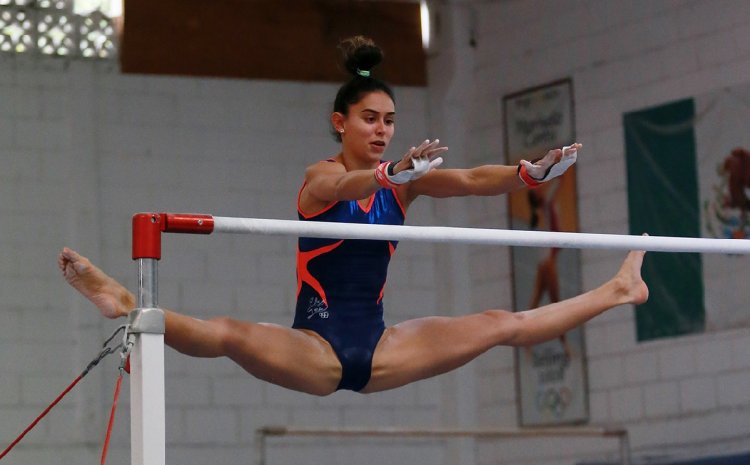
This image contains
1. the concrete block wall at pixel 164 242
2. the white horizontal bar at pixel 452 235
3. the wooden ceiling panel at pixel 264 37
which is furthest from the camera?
the wooden ceiling panel at pixel 264 37

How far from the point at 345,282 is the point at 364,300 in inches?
3.3

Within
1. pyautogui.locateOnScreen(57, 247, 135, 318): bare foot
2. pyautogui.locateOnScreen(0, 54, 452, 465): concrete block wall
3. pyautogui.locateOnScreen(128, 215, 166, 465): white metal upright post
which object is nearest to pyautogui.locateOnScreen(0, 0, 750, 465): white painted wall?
pyautogui.locateOnScreen(0, 54, 452, 465): concrete block wall

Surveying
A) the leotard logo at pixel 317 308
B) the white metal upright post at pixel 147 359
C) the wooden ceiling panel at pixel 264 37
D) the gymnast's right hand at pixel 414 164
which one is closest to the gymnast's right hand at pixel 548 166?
the gymnast's right hand at pixel 414 164

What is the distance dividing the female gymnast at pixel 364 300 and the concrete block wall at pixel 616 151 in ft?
9.15

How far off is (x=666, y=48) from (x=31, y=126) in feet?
A: 11.5

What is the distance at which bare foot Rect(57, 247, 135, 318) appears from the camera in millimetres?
3704

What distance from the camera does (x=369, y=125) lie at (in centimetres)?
441

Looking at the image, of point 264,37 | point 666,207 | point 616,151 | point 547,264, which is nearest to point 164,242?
point 264,37

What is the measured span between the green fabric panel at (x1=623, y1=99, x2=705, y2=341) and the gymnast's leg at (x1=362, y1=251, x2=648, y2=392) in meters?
2.90

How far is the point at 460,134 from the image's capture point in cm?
871

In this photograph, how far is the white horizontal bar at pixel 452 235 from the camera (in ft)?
11.9

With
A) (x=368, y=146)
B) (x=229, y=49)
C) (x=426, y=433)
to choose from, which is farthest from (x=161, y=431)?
(x=229, y=49)

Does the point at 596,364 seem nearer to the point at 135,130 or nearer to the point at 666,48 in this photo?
the point at 666,48

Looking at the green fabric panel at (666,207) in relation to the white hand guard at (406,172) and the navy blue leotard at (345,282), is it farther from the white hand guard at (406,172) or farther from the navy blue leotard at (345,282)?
the white hand guard at (406,172)
